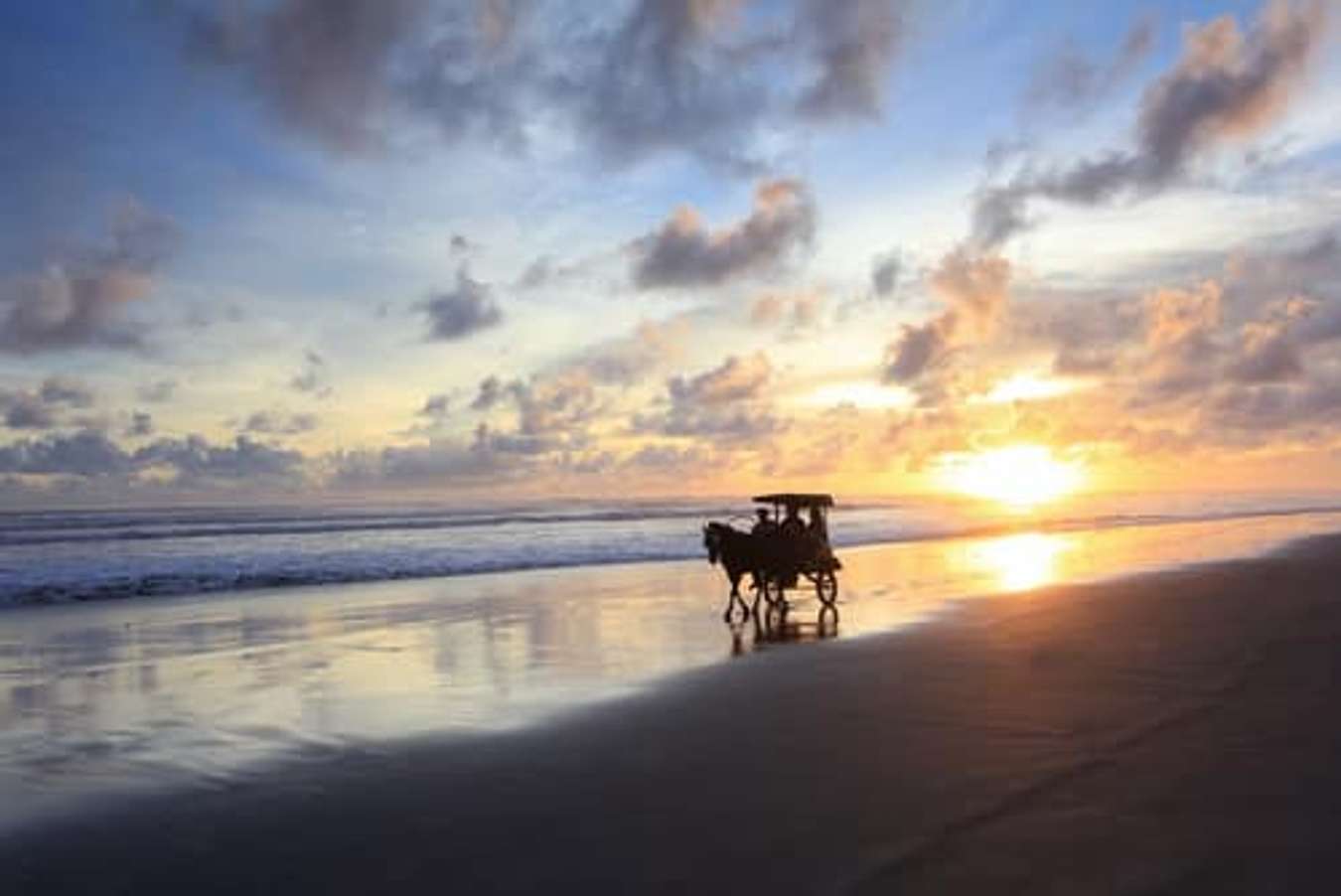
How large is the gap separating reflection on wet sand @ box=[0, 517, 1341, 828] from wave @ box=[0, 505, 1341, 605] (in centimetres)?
329

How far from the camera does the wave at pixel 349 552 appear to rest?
3142cm

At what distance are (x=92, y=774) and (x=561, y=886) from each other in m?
5.76

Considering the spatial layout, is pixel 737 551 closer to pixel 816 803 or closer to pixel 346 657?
pixel 346 657

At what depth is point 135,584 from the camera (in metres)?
30.7

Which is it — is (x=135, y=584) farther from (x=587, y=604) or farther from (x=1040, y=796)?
(x=1040, y=796)

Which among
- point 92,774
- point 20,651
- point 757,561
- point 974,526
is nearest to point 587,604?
point 757,561

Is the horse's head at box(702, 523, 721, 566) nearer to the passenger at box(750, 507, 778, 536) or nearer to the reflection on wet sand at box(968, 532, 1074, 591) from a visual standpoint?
the passenger at box(750, 507, 778, 536)

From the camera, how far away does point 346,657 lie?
54.4 ft

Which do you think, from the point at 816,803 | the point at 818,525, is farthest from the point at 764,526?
the point at 816,803

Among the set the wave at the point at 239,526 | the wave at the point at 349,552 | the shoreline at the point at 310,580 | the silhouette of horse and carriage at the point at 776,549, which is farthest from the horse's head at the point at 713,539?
the wave at the point at 239,526

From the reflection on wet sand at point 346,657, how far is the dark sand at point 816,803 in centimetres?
136

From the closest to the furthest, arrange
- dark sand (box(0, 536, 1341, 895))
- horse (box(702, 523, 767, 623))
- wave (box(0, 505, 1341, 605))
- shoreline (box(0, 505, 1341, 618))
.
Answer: dark sand (box(0, 536, 1341, 895)), horse (box(702, 523, 767, 623)), shoreline (box(0, 505, 1341, 618)), wave (box(0, 505, 1341, 605))

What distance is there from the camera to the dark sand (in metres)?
6.55

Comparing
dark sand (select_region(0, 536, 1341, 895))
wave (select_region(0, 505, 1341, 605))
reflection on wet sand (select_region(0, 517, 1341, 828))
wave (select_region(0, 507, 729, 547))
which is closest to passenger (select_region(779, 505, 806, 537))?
reflection on wet sand (select_region(0, 517, 1341, 828))
